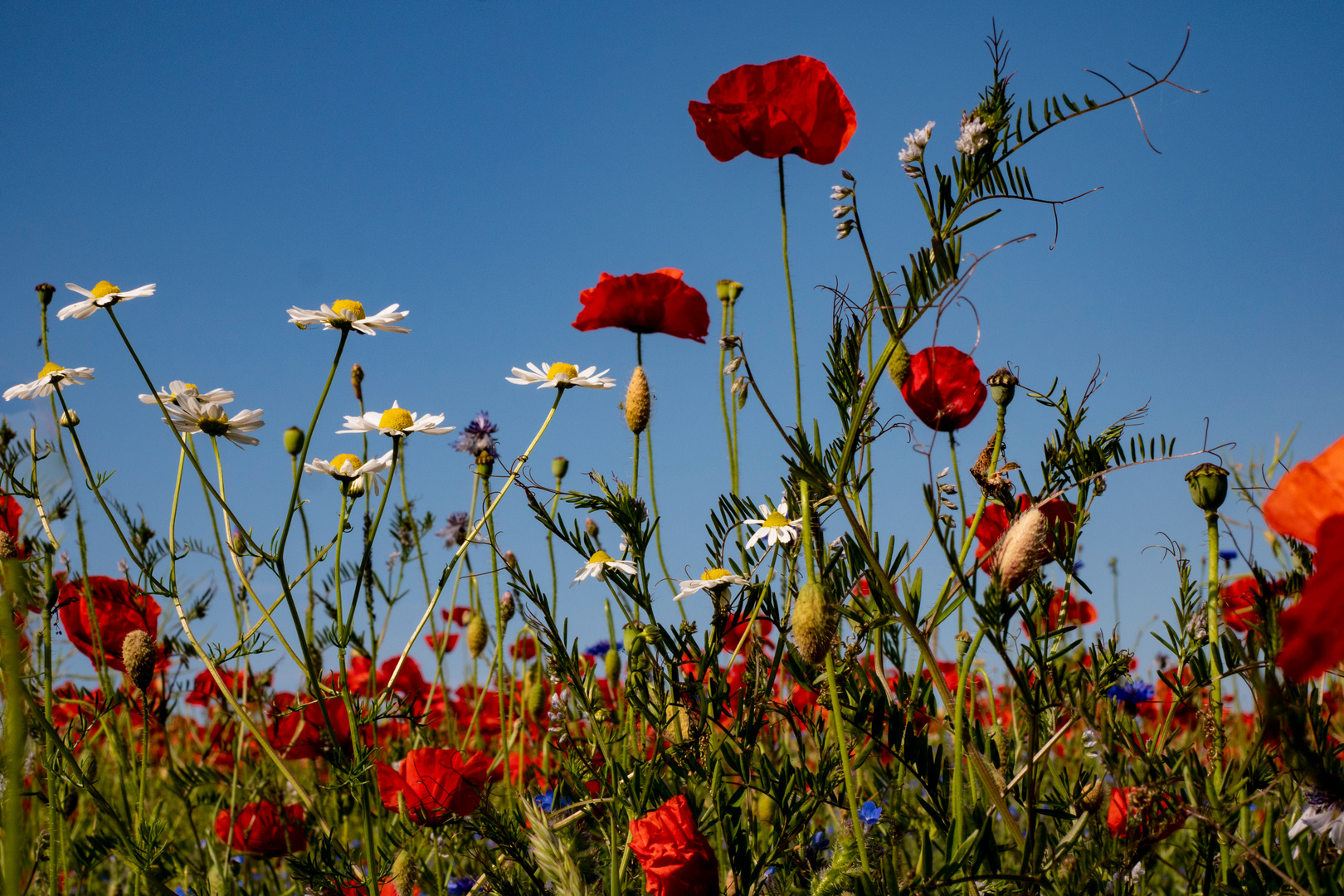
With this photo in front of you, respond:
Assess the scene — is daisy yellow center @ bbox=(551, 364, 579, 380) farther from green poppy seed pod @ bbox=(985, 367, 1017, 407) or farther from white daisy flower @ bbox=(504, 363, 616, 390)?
green poppy seed pod @ bbox=(985, 367, 1017, 407)

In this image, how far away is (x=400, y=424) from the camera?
142 cm

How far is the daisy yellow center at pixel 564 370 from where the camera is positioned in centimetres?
160

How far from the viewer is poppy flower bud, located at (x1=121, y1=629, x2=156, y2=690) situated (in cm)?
143

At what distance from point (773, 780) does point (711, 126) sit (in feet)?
2.90

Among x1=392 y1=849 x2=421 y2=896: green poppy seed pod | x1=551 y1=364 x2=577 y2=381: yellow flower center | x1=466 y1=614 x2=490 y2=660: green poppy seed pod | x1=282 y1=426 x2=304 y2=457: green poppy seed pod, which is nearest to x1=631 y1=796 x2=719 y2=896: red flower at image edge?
x1=392 y1=849 x2=421 y2=896: green poppy seed pod

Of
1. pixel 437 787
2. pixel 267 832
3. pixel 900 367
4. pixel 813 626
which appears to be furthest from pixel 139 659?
pixel 900 367

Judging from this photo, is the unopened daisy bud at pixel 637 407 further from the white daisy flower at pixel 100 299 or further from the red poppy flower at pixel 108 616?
the red poppy flower at pixel 108 616

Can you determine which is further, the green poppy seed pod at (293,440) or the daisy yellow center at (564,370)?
the green poppy seed pod at (293,440)

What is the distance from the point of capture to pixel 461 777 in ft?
4.55

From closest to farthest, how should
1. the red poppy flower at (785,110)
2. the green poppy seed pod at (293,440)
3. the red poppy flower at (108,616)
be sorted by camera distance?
the red poppy flower at (785,110) < the red poppy flower at (108,616) < the green poppy seed pod at (293,440)

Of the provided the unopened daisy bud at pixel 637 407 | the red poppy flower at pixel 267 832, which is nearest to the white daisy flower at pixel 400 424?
the unopened daisy bud at pixel 637 407

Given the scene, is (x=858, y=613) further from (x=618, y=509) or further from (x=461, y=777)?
(x=461, y=777)

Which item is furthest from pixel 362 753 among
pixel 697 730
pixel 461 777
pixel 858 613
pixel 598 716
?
pixel 858 613

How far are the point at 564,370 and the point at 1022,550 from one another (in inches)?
38.6
